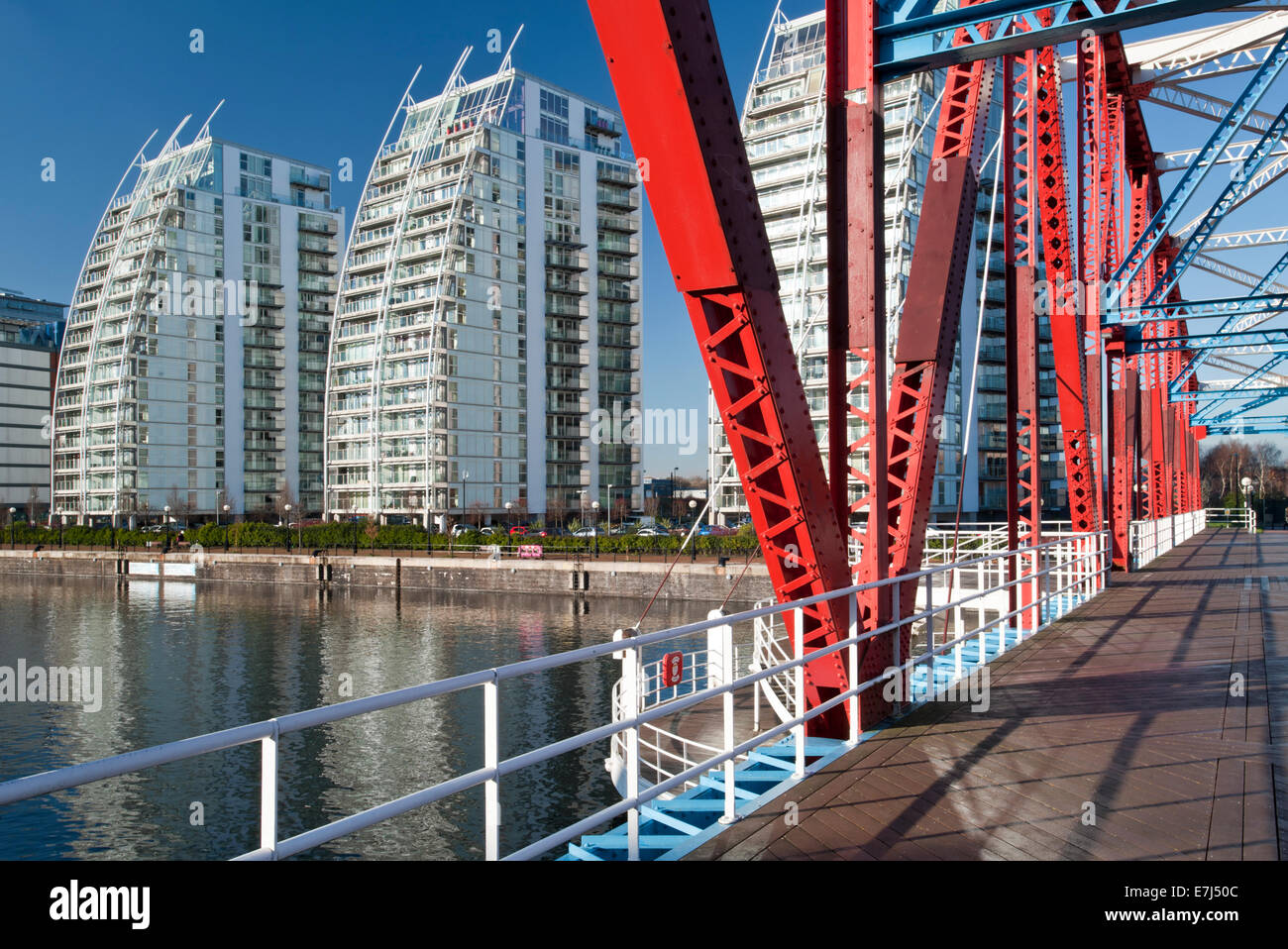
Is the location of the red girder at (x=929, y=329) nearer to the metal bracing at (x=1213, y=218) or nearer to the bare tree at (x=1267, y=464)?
the metal bracing at (x=1213, y=218)

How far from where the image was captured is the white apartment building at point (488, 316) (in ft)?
236

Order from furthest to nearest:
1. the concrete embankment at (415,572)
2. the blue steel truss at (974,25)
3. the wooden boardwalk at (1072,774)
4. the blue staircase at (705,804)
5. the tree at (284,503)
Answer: the tree at (284,503) → the concrete embankment at (415,572) → the blue steel truss at (974,25) → the blue staircase at (705,804) → the wooden boardwalk at (1072,774)

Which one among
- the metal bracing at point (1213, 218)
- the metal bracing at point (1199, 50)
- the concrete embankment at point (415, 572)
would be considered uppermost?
the metal bracing at point (1199, 50)

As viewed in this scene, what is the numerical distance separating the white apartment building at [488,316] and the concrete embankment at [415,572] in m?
13.7

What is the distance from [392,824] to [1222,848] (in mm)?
14913

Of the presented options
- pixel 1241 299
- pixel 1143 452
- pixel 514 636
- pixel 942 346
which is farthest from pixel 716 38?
pixel 1143 452

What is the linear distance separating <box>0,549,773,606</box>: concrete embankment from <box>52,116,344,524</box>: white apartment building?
13832 millimetres

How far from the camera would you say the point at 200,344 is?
8575cm

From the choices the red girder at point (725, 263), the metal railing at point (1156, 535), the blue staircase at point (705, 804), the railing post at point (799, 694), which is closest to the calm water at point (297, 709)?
the blue staircase at point (705, 804)

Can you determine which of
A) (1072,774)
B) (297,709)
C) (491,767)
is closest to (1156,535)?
(297,709)

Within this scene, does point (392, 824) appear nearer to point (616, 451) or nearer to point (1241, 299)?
point (1241, 299)

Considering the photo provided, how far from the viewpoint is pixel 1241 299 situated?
2172 centimetres

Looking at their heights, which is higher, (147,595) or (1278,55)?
(1278,55)

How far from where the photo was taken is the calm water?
1642cm
